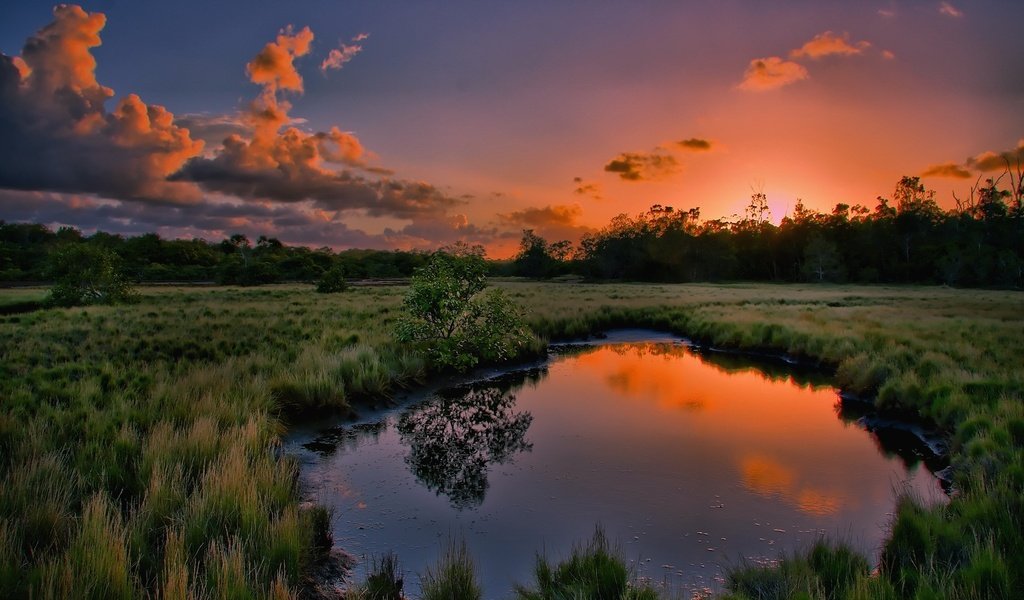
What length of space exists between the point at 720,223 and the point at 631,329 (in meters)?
101

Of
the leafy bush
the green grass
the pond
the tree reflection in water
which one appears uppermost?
the leafy bush

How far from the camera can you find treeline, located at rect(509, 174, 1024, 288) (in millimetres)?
72125

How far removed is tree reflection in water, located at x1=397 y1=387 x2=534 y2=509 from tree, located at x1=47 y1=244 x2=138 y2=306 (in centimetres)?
3092

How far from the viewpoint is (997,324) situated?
2155cm

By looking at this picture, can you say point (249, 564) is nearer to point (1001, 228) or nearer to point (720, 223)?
point (1001, 228)

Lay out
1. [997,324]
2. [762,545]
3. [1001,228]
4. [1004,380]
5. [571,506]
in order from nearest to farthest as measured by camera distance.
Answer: [762,545] < [571,506] < [1004,380] < [997,324] < [1001,228]

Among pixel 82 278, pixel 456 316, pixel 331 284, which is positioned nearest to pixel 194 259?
pixel 331 284

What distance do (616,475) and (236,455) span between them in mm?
5907

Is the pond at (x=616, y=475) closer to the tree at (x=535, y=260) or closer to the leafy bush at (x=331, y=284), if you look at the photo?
the leafy bush at (x=331, y=284)

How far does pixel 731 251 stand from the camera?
330 feet

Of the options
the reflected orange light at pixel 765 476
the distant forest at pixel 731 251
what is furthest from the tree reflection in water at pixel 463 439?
the distant forest at pixel 731 251

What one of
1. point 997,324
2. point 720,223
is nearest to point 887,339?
point 997,324

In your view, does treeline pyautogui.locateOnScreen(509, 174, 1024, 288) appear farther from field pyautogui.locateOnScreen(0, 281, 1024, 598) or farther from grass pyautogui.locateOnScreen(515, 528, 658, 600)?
grass pyautogui.locateOnScreen(515, 528, 658, 600)

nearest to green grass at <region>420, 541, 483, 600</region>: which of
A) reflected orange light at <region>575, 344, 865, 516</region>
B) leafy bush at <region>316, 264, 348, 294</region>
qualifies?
reflected orange light at <region>575, 344, 865, 516</region>
